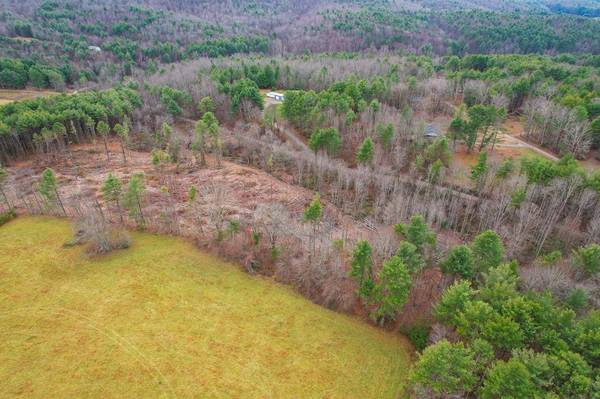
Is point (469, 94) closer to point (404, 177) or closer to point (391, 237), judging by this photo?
point (404, 177)

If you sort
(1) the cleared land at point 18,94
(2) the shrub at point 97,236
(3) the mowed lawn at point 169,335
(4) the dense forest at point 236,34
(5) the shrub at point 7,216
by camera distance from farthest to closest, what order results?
(4) the dense forest at point 236,34 → (1) the cleared land at point 18,94 → (5) the shrub at point 7,216 → (2) the shrub at point 97,236 → (3) the mowed lawn at point 169,335

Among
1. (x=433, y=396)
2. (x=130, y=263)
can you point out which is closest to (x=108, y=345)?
(x=130, y=263)

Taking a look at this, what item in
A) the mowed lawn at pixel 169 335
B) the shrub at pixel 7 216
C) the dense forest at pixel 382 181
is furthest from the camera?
the shrub at pixel 7 216

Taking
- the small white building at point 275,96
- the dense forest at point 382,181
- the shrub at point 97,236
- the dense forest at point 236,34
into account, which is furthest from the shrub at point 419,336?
the dense forest at point 236,34

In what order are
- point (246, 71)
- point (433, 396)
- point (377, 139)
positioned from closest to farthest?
point (433, 396) → point (377, 139) → point (246, 71)

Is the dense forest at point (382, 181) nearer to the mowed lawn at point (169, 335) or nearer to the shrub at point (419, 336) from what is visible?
the shrub at point (419, 336)

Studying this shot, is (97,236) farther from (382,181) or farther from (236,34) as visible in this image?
(236,34)
